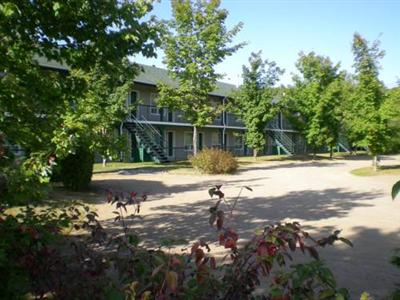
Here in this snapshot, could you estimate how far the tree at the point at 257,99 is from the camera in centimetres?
3281

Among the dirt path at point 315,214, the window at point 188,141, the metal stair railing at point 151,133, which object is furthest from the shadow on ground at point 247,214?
the window at point 188,141

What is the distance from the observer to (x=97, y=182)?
1694 cm

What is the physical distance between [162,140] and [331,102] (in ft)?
48.6

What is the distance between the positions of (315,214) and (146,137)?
76.6 ft

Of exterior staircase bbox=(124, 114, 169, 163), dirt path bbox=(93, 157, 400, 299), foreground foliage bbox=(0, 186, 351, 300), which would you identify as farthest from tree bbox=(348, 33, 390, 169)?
foreground foliage bbox=(0, 186, 351, 300)

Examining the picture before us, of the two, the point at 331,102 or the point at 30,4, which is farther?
the point at 331,102

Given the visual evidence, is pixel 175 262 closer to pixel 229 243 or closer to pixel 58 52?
pixel 229 243

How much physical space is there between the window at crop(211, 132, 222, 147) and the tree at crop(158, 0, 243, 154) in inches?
588

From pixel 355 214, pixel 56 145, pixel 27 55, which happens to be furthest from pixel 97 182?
pixel 56 145

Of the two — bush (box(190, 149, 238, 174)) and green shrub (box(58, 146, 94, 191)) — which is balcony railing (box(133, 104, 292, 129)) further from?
green shrub (box(58, 146, 94, 191))

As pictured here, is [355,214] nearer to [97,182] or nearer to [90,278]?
[90,278]

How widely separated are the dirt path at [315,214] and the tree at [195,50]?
10.4 m

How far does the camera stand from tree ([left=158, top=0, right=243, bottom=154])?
2684cm

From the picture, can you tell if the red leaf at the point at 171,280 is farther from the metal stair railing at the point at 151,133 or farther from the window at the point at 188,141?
the window at the point at 188,141
